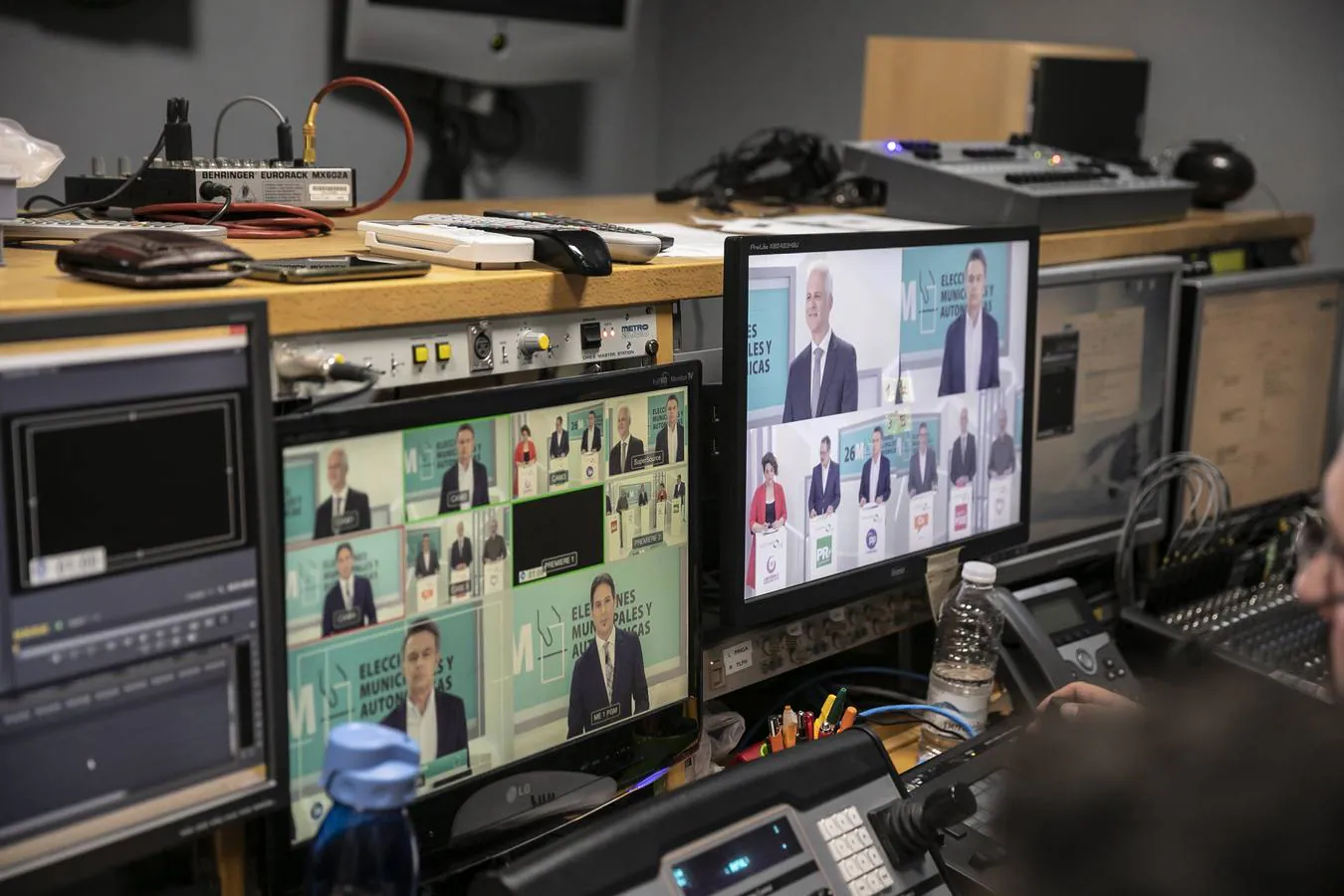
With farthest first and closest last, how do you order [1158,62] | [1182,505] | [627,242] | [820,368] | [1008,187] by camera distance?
Result: 1. [1158,62]
2. [1182,505]
3. [1008,187]
4. [820,368]
5. [627,242]

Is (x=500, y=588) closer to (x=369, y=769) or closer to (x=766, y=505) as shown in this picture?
(x=369, y=769)

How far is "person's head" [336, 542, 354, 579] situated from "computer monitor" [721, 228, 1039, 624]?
40 cm

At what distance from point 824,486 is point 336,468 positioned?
561mm

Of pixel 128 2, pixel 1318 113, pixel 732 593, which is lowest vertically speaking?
pixel 732 593

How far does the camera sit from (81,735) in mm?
851

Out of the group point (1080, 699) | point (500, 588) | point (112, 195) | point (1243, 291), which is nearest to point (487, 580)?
point (500, 588)

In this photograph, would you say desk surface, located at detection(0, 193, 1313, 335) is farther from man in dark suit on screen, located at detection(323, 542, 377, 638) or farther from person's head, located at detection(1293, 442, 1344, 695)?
person's head, located at detection(1293, 442, 1344, 695)

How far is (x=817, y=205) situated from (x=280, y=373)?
53.4 inches

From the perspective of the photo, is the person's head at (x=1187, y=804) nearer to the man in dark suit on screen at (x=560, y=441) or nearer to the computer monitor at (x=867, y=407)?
the man in dark suit on screen at (x=560, y=441)

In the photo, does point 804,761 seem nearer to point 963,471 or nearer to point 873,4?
point 963,471

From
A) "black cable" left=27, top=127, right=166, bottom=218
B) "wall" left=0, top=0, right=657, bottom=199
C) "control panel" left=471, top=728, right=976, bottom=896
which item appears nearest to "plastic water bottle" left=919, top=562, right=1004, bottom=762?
"control panel" left=471, top=728, right=976, bottom=896

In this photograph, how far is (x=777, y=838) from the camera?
104cm

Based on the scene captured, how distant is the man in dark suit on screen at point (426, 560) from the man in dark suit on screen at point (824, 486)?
452mm

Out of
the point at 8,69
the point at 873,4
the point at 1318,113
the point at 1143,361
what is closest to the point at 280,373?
the point at 1143,361
